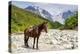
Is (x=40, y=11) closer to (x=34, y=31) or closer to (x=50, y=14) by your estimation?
(x=50, y=14)

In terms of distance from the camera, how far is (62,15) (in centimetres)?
182

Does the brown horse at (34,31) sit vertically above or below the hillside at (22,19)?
below

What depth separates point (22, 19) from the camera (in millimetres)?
1666

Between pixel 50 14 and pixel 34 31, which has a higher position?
pixel 50 14

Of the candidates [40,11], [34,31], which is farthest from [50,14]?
[34,31]

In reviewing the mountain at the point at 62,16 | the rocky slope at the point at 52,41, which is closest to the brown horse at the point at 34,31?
the rocky slope at the point at 52,41

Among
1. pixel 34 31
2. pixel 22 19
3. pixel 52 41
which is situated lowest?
pixel 52 41

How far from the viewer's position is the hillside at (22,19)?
64.1 inches

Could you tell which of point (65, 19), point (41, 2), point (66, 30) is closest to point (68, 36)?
point (66, 30)

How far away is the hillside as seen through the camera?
163 cm

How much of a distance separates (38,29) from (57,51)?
322mm

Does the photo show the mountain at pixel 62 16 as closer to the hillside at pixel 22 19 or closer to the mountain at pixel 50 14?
the mountain at pixel 50 14

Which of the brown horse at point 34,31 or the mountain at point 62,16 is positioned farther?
the mountain at point 62,16

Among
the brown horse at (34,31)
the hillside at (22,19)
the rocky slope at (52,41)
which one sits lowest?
the rocky slope at (52,41)
